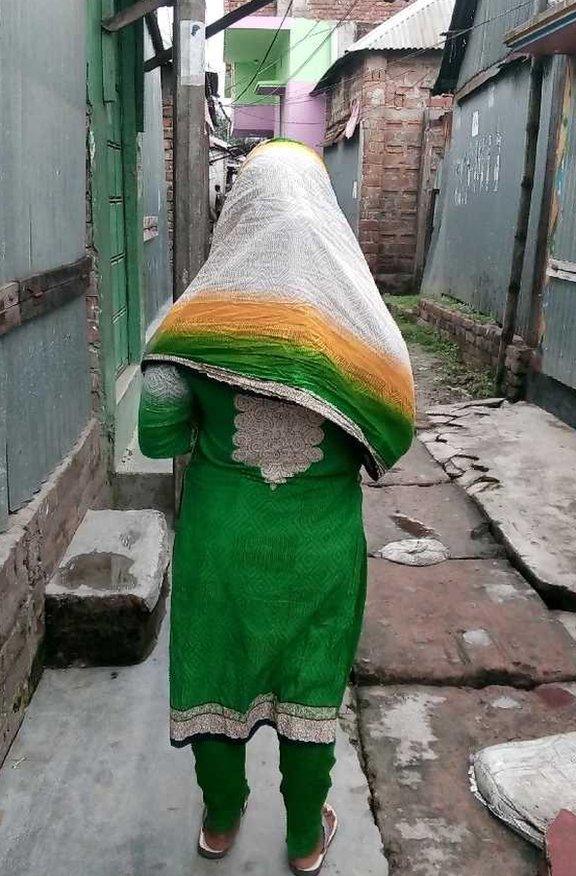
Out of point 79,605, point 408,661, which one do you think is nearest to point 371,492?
point 408,661

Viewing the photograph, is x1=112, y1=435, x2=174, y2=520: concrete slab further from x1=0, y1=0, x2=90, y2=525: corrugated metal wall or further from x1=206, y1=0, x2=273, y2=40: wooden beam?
x1=206, y1=0, x2=273, y2=40: wooden beam

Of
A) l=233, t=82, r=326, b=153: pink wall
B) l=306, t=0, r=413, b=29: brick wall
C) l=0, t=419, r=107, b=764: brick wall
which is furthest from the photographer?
l=306, t=0, r=413, b=29: brick wall

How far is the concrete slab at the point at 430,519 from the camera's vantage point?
175 inches

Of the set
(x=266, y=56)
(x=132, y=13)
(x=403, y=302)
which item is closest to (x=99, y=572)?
(x=132, y=13)

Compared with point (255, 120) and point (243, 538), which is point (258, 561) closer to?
point (243, 538)

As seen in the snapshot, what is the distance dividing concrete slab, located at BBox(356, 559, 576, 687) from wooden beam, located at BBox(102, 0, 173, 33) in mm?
3140

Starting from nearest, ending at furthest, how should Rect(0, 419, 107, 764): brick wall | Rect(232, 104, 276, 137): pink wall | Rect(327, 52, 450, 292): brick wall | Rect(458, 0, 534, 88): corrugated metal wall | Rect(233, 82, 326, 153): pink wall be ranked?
Rect(0, 419, 107, 764): brick wall < Rect(458, 0, 534, 88): corrugated metal wall < Rect(327, 52, 450, 292): brick wall < Rect(233, 82, 326, 153): pink wall < Rect(232, 104, 276, 137): pink wall

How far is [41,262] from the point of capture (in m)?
3.11

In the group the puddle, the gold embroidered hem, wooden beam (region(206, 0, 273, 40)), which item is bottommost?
the puddle

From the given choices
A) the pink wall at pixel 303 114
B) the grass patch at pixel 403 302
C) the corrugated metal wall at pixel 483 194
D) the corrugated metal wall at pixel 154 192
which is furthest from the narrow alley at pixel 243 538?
the pink wall at pixel 303 114

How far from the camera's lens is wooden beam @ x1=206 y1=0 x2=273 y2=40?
5077 mm

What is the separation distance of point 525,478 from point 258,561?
12.3 ft

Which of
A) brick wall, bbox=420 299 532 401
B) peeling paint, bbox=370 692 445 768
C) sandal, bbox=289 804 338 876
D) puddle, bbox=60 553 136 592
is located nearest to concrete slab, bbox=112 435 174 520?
puddle, bbox=60 553 136 592

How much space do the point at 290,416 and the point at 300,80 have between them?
23557mm
